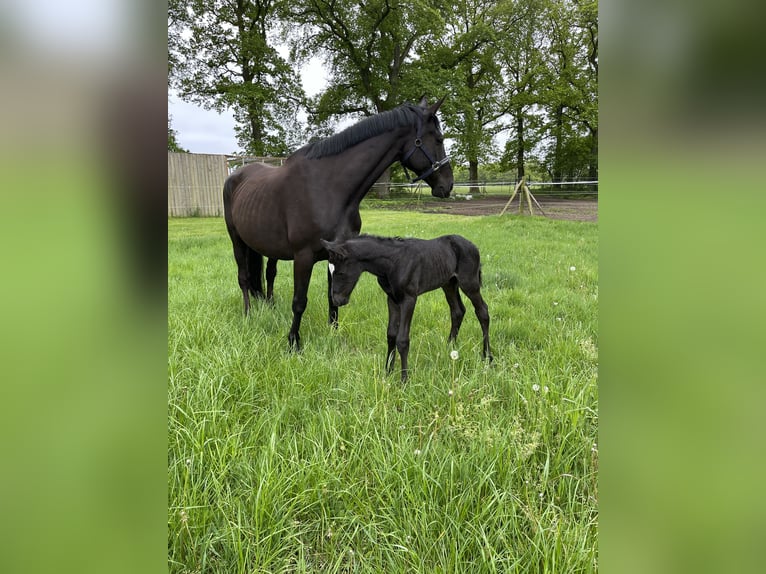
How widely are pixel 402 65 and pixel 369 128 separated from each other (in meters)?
24.8

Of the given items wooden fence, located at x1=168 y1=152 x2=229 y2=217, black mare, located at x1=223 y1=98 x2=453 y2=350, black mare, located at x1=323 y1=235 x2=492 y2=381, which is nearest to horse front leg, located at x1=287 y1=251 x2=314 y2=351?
black mare, located at x1=223 y1=98 x2=453 y2=350

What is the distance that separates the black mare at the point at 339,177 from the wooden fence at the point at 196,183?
44.2ft

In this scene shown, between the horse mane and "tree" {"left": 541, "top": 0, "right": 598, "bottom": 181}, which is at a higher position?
"tree" {"left": 541, "top": 0, "right": 598, "bottom": 181}

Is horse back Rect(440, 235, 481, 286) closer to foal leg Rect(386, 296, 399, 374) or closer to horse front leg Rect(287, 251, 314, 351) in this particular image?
foal leg Rect(386, 296, 399, 374)

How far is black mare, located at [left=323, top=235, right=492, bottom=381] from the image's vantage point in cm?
270

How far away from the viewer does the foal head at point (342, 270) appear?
8.75 ft

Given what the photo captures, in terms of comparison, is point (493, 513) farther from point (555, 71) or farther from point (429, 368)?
point (555, 71)

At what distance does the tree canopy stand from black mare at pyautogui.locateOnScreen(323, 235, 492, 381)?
2096cm
